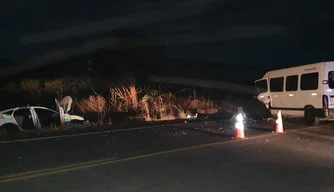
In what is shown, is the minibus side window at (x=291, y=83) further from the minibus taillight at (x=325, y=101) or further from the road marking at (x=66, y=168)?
the road marking at (x=66, y=168)

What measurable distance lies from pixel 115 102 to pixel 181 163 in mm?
12357

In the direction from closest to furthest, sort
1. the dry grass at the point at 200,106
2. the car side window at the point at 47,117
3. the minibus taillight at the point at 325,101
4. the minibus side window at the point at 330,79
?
the minibus side window at the point at 330,79 → the minibus taillight at the point at 325,101 → the car side window at the point at 47,117 → the dry grass at the point at 200,106

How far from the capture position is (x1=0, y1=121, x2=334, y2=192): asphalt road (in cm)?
679

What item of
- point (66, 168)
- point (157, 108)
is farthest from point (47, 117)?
point (66, 168)

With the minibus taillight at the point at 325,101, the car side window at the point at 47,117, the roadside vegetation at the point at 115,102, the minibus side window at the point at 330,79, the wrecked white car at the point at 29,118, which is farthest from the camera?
the roadside vegetation at the point at 115,102

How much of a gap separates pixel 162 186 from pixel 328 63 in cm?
1095

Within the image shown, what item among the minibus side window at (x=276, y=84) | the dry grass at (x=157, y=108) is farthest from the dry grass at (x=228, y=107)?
the minibus side window at (x=276, y=84)

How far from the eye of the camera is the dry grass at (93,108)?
1888cm

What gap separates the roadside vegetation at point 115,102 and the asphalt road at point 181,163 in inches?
250

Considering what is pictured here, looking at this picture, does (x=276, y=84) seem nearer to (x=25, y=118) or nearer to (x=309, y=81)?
(x=309, y=81)

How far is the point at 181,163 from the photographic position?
864 cm

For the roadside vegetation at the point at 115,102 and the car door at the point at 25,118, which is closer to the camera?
the car door at the point at 25,118

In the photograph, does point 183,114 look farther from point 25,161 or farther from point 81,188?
point 81,188

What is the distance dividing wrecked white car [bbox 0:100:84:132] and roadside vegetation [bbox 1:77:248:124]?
1897mm
